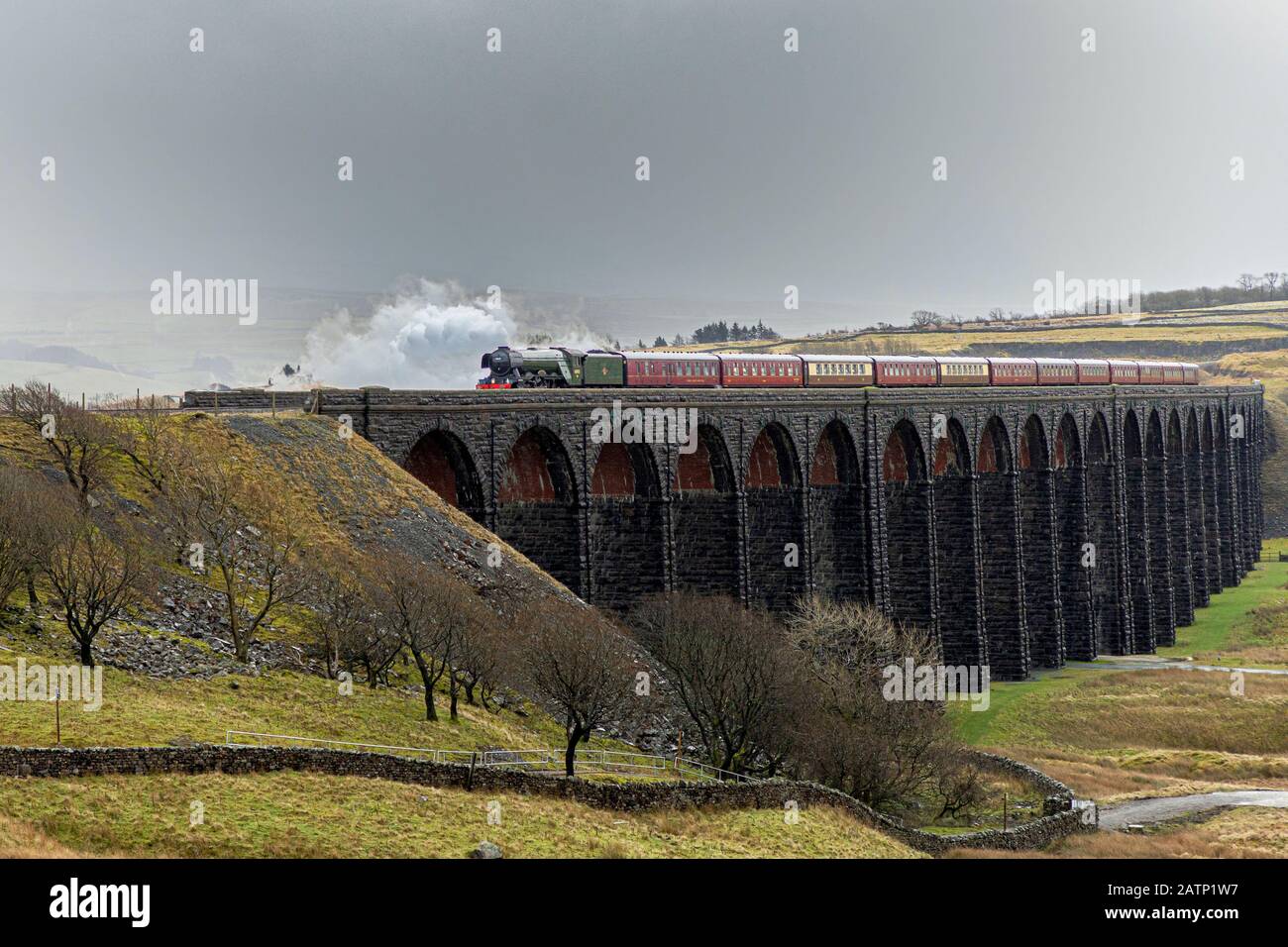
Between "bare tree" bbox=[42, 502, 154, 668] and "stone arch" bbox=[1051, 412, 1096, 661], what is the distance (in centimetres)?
5770

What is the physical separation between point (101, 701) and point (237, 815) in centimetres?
713

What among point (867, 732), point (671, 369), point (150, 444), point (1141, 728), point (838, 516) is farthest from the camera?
point (838, 516)

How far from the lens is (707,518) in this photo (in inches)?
2438

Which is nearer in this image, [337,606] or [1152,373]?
[337,606]

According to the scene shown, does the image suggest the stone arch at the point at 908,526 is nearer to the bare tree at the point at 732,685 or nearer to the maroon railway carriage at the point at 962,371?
the maroon railway carriage at the point at 962,371

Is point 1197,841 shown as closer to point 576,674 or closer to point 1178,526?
point 576,674

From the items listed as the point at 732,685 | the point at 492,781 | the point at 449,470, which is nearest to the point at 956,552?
the point at 449,470

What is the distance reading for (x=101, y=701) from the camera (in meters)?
34.6

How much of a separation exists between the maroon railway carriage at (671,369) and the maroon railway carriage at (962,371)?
1974cm

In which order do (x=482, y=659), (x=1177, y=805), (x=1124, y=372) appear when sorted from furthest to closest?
(x=1124, y=372) → (x=1177, y=805) → (x=482, y=659)

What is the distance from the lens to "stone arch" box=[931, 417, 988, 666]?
2879 inches

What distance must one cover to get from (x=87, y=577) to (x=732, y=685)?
60.7 feet

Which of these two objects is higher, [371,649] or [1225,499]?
[1225,499]

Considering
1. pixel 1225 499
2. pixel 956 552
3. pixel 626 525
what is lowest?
pixel 956 552
